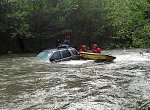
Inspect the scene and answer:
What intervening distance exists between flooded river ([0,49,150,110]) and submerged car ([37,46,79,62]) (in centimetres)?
43

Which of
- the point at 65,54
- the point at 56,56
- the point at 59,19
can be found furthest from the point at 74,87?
the point at 59,19

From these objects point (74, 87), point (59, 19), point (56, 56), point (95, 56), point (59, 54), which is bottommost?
point (74, 87)

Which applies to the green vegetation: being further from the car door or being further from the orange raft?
the car door

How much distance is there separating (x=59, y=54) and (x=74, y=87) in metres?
7.54

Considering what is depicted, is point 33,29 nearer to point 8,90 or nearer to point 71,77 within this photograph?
point 71,77

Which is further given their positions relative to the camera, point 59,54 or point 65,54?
point 65,54

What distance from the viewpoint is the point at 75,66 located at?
20.9 metres

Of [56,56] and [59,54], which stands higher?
[59,54]

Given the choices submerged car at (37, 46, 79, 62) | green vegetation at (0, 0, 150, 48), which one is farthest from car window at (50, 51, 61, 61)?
green vegetation at (0, 0, 150, 48)

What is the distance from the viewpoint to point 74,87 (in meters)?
14.1

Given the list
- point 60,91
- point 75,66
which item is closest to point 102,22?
point 75,66

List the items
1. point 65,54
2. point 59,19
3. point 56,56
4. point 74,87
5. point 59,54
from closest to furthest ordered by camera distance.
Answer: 1. point 74,87
2. point 56,56
3. point 59,54
4. point 65,54
5. point 59,19

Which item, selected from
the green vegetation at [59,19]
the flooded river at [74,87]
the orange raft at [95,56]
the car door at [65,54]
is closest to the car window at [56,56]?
the car door at [65,54]

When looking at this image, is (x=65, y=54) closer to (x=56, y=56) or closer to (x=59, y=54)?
(x=59, y=54)
